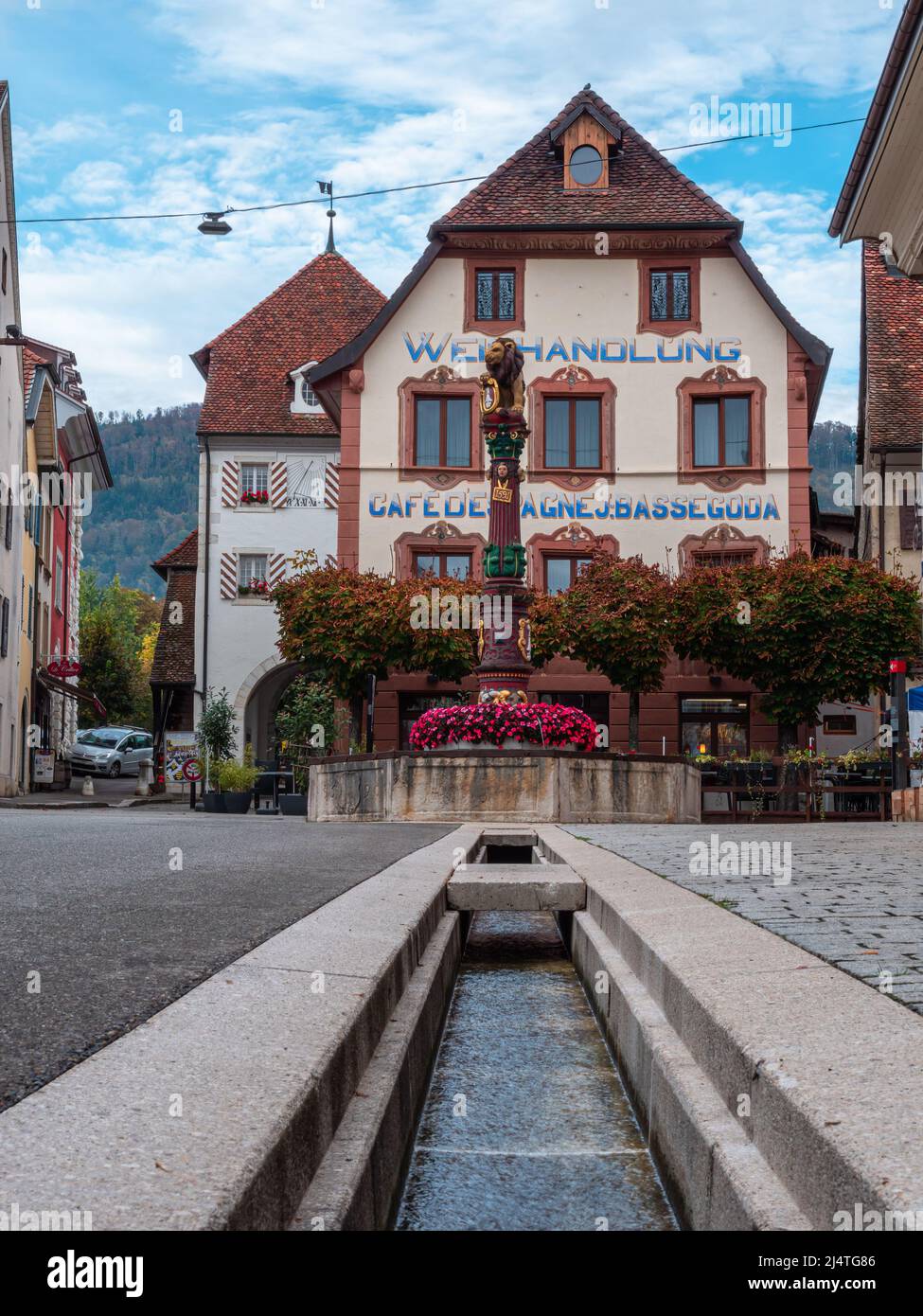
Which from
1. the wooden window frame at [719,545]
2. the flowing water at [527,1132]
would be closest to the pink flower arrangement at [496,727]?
the flowing water at [527,1132]

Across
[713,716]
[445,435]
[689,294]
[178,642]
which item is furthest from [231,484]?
[713,716]

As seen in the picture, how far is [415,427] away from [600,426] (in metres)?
4.27

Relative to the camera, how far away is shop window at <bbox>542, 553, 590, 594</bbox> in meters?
34.7

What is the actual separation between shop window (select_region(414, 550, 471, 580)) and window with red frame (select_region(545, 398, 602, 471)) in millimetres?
2946

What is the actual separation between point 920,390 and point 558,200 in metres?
Result: 10.1

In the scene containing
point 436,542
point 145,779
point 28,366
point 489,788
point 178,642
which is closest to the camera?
point 489,788

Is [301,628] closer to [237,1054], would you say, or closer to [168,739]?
[168,739]

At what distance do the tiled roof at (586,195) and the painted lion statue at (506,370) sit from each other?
14.1 metres

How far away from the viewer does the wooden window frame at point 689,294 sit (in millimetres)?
35094

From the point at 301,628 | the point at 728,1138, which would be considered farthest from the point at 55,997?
the point at 301,628

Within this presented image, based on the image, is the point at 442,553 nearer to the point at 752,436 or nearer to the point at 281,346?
the point at 752,436

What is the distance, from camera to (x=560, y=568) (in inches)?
1369

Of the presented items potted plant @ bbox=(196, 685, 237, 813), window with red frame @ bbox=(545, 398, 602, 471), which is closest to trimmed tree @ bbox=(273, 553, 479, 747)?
window with red frame @ bbox=(545, 398, 602, 471)

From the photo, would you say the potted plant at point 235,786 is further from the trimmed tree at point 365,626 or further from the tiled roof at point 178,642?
the tiled roof at point 178,642
